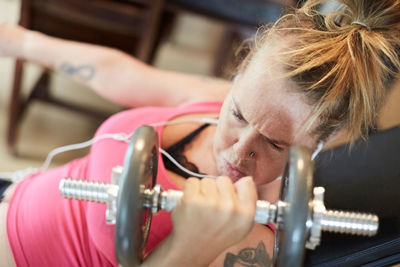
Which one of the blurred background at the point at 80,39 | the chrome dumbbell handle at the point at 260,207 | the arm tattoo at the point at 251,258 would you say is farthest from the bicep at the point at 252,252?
the blurred background at the point at 80,39

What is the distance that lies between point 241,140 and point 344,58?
0.64ft

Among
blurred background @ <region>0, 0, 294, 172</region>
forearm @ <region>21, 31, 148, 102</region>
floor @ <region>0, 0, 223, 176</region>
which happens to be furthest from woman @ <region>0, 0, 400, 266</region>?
floor @ <region>0, 0, 223, 176</region>

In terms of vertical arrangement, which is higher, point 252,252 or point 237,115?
point 237,115

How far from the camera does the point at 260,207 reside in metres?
0.55

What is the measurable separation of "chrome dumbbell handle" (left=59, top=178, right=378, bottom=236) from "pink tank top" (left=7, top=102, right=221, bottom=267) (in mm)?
200

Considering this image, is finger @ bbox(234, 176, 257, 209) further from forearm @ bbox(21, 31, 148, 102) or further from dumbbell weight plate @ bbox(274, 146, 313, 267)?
forearm @ bbox(21, 31, 148, 102)

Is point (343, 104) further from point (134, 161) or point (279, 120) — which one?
point (134, 161)

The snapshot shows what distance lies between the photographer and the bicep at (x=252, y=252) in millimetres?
737

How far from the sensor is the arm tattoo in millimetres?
738

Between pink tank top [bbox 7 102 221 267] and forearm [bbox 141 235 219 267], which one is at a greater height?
forearm [bbox 141 235 219 267]

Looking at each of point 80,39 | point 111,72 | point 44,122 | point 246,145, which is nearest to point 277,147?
point 246,145

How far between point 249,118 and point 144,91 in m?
0.41

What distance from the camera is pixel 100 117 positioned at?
5.56 ft

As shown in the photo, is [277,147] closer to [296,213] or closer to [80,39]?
[296,213]
